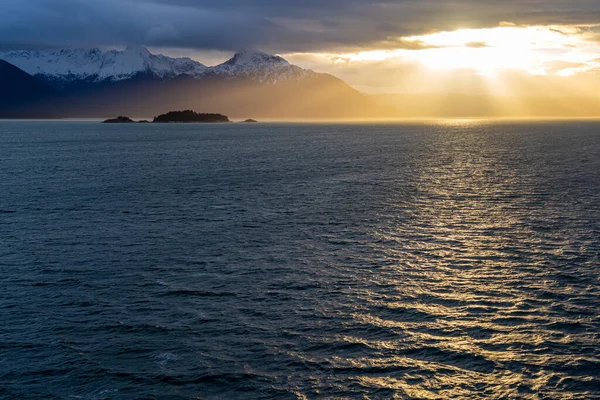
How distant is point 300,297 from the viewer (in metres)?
41.9

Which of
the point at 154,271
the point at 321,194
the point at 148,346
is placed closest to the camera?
the point at 148,346

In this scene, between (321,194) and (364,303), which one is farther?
(321,194)

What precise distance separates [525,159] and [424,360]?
13248 centimetres

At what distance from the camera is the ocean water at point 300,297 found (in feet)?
101

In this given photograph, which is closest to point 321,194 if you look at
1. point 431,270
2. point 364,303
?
point 431,270

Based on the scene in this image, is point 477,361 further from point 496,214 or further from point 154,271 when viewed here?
point 496,214

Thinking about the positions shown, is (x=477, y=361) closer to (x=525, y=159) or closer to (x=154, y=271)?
(x=154, y=271)

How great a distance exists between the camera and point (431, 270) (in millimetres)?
48531

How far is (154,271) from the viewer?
47875 millimetres

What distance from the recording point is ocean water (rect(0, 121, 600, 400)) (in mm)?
30719

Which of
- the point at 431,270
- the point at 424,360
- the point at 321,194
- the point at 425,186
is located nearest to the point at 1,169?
the point at 321,194

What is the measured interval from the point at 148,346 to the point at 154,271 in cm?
1442

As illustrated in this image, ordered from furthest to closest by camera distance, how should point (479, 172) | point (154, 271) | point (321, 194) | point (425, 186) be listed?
point (479, 172)
point (425, 186)
point (321, 194)
point (154, 271)

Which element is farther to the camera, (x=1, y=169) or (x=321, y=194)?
(x=1, y=169)
